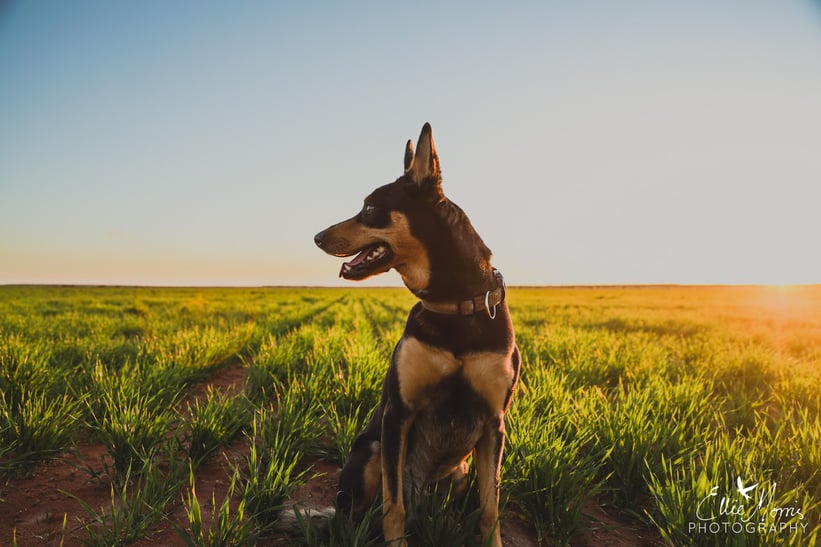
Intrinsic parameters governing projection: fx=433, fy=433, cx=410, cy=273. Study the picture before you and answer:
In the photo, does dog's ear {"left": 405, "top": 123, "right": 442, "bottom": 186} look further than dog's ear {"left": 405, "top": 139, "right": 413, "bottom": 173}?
No

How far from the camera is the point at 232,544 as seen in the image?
184 centimetres

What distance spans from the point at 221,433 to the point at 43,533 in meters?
0.98

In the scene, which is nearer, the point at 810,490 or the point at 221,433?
the point at 810,490

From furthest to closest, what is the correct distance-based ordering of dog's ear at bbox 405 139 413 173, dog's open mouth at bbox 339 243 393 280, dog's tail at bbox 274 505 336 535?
dog's ear at bbox 405 139 413 173 < dog's open mouth at bbox 339 243 393 280 < dog's tail at bbox 274 505 336 535

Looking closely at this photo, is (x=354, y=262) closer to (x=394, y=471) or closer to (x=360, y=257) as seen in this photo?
(x=360, y=257)

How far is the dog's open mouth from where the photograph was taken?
83.7 inches

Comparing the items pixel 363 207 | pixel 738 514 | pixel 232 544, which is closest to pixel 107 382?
pixel 232 544

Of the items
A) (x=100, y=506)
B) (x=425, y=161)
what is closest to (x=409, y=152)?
(x=425, y=161)

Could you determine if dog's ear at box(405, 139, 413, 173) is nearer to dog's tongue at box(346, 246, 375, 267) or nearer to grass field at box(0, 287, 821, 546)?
dog's tongue at box(346, 246, 375, 267)

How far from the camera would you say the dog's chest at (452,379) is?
1.98 meters

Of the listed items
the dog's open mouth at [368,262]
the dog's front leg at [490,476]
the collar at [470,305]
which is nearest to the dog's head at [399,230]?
the dog's open mouth at [368,262]

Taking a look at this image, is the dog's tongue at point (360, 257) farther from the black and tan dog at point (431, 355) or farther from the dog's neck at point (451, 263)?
the dog's neck at point (451, 263)

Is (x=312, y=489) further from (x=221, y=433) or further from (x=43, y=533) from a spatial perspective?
(x=43, y=533)

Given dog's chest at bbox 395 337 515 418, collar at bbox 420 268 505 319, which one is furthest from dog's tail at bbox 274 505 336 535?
collar at bbox 420 268 505 319
